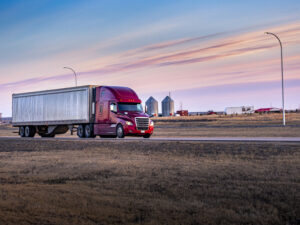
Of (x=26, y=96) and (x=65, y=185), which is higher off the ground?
(x=26, y=96)

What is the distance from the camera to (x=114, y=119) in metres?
29.5

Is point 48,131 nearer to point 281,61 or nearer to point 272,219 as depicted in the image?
point 281,61

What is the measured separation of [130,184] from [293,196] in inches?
153

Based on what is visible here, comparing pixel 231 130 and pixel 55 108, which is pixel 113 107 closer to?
pixel 55 108

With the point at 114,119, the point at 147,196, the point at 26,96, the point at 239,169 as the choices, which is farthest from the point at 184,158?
the point at 26,96

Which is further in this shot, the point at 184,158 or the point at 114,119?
the point at 114,119

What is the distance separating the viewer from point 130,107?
97.8ft

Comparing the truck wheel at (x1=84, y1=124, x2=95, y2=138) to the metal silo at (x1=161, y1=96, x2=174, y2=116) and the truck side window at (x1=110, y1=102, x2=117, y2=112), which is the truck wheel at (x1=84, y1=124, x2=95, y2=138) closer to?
the truck side window at (x1=110, y1=102, x2=117, y2=112)

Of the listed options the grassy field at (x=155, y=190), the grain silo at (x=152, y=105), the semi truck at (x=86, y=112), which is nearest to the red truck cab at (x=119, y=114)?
the semi truck at (x=86, y=112)

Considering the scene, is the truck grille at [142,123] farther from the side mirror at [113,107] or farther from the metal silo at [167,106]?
the metal silo at [167,106]

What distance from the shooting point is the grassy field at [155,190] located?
698cm

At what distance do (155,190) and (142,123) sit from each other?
65.7ft

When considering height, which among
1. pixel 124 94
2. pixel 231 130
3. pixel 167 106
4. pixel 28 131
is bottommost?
pixel 231 130

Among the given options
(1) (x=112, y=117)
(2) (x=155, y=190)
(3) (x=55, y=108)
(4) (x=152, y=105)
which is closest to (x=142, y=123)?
(1) (x=112, y=117)
